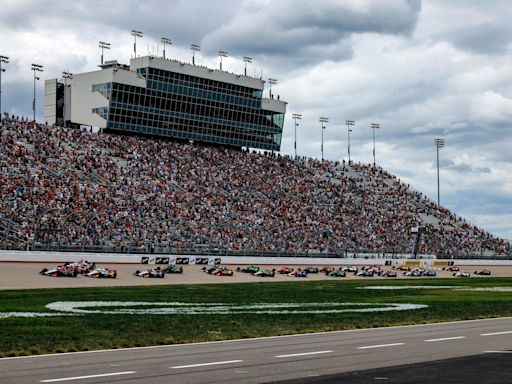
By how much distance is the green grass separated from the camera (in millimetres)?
19625

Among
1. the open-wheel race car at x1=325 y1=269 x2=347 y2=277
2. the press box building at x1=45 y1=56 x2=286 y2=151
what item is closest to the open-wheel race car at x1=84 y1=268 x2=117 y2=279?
the open-wheel race car at x1=325 y1=269 x2=347 y2=277

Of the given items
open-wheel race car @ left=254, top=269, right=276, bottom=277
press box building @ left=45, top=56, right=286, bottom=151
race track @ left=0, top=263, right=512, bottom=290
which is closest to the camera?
race track @ left=0, top=263, right=512, bottom=290

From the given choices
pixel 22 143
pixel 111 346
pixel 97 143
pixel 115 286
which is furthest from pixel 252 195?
pixel 111 346

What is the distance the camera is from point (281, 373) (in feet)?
46.3

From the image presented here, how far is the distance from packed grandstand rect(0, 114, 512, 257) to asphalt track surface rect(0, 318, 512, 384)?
1533 inches

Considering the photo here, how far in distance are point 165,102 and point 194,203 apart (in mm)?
23126

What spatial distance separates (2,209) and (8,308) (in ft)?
90.6

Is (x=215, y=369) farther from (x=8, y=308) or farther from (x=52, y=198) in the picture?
(x=52, y=198)

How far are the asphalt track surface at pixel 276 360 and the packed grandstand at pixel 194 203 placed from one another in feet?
128

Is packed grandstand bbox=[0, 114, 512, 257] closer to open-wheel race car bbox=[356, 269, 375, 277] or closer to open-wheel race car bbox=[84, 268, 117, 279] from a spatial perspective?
open-wheel race car bbox=[84, 268, 117, 279]

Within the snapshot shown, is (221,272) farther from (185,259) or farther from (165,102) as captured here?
(165,102)

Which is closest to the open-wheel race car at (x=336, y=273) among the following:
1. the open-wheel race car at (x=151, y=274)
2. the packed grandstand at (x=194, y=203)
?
the packed grandstand at (x=194, y=203)

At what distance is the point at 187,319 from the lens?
83.7ft

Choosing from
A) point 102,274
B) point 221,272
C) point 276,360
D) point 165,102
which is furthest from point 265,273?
point 276,360
